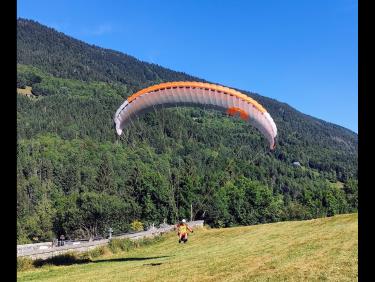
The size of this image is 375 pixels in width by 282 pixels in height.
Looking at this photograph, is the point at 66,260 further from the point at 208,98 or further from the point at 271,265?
the point at 271,265

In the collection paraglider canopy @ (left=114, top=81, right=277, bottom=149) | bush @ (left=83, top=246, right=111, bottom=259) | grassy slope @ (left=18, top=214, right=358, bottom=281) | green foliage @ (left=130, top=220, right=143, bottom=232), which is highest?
paraglider canopy @ (left=114, top=81, right=277, bottom=149)

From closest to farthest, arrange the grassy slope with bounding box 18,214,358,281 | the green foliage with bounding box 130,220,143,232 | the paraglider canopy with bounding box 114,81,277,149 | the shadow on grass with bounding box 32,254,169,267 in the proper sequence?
the grassy slope with bounding box 18,214,358,281, the paraglider canopy with bounding box 114,81,277,149, the shadow on grass with bounding box 32,254,169,267, the green foliage with bounding box 130,220,143,232

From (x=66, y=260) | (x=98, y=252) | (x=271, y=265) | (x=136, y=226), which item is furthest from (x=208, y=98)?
(x=136, y=226)

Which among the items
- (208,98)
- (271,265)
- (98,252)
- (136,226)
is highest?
(208,98)

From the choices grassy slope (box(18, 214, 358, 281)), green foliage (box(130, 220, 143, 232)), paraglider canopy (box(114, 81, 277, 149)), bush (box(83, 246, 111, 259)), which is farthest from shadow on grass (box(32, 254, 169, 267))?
green foliage (box(130, 220, 143, 232))

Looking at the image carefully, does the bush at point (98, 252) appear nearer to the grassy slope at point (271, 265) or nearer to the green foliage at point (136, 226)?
the grassy slope at point (271, 265)

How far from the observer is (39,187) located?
120812 millimetres

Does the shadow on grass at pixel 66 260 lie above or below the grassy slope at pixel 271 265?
below

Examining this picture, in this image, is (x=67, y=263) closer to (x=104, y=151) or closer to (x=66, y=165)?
(x=66, y=165)

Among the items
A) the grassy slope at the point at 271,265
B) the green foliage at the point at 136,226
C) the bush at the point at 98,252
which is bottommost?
the green foliage at the point at 136,226

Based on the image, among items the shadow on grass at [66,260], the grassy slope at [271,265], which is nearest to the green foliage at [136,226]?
the shadow on grass at [66,260]

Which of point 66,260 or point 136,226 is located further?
point 136,226

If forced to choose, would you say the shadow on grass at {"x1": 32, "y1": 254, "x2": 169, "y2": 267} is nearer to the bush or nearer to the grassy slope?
the bush
